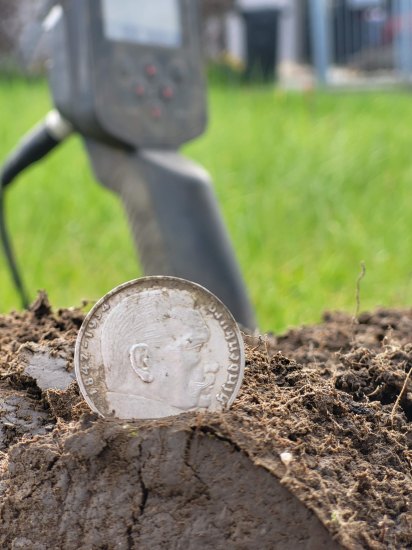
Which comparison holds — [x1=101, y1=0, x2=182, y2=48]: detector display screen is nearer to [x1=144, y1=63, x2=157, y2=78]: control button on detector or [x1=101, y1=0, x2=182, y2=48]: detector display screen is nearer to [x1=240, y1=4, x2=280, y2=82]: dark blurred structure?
[x1=144, y1=63, x2=157, y2=78]: control button on detector

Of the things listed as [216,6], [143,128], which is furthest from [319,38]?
[143,128]

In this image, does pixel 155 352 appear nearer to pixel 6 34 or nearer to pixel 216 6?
pixel 6 34

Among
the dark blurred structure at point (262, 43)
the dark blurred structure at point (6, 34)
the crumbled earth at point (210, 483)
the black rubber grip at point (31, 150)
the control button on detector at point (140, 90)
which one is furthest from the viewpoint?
the dark blurred structure at point (6, 34)

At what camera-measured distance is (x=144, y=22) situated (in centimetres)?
278

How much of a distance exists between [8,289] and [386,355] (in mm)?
2137

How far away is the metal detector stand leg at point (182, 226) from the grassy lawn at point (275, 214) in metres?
0.48

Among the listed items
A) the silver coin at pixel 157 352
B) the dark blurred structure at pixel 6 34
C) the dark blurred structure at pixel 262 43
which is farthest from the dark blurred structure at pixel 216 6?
the silver coin at pixel 157 352

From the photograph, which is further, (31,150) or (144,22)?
(31,150)

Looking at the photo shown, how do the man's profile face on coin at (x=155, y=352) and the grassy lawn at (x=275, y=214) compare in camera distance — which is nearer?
the man's profile face on coin at (x=155, y=352)

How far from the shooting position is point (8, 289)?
3531 millimetres

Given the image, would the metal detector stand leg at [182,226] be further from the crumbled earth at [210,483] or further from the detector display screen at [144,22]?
the crumbled earth at [210,483]

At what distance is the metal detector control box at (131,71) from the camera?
257 cm

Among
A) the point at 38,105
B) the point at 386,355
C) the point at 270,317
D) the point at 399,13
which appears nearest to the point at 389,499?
the point at 386,355

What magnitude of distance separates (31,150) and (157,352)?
182 centimetres
